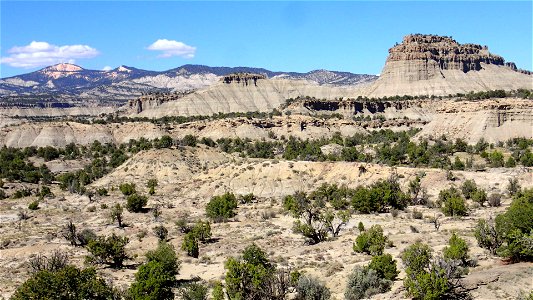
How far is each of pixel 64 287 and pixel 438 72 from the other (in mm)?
172785

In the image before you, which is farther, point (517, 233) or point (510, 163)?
point (510, 163)

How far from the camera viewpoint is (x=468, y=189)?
50.8 metres

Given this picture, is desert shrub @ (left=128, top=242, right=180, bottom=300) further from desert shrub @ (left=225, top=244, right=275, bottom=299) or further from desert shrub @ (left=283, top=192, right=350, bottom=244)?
desert shrub @ (left=283, top=192, right=350, bottom=244)

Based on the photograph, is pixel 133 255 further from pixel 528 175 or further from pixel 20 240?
pixel 528 175

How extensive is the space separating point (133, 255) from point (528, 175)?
40.4 metres

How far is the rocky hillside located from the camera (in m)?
173

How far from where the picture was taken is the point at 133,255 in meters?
35.8

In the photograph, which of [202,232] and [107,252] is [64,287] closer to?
[107,252]

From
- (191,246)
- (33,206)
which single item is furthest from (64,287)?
(33,206)

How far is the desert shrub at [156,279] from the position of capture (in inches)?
962

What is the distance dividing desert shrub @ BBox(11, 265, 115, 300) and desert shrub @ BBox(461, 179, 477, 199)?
37.7 m

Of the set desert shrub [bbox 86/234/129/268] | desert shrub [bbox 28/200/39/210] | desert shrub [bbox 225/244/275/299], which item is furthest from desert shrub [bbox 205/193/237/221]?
desert shrub [bbox 225/244/275/299]

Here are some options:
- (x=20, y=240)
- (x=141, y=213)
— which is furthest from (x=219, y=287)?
(x=141, y=213)

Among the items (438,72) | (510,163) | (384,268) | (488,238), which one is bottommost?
(384,268)
